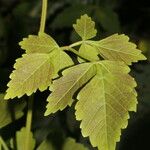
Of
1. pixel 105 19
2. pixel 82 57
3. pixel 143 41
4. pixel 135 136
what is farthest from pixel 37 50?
pixel 143 41

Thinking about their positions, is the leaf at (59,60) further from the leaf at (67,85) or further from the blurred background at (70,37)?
the blurred background at (70,37)

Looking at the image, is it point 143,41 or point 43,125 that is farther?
point 143,41

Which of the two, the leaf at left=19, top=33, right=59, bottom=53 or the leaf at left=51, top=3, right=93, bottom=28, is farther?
the leaf at left=51, top=3, right=93, bottom=28

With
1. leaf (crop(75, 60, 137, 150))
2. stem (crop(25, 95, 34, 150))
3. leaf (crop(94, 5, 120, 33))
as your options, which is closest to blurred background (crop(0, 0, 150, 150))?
leaf (crop(94, 5, 120, 33))

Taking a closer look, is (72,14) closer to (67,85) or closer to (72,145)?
(72,145)

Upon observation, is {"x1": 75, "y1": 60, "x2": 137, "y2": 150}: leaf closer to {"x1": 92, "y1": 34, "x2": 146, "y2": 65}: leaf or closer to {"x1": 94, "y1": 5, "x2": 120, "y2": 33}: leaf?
{"x1": 92, "y1": 34, "x2": 146, "y2": 65}: leaf

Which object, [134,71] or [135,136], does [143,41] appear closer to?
[134,71]
